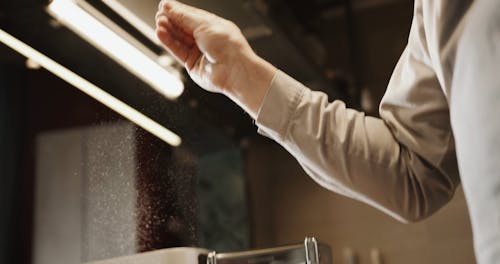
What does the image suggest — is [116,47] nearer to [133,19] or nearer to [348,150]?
[133,19]

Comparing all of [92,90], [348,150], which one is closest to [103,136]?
[92,90]

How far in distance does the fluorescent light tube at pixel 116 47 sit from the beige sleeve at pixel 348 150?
0.71 ft

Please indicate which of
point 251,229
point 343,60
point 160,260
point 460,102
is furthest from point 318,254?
point 343,60

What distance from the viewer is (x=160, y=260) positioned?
711mm

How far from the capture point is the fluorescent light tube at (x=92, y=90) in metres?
0.78

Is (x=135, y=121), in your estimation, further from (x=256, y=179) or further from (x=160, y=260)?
(x=256, y=179)

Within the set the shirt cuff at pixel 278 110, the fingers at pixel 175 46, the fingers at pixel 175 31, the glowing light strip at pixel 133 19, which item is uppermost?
the glowing light strip at pixel 133 19

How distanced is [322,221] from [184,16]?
119cm

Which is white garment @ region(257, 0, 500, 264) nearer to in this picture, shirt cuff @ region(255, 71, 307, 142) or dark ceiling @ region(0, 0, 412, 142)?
shirt cuff @ region(255, 71, 307, 142)

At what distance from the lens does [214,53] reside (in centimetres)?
68

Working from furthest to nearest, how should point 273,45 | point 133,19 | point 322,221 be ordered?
point 322,221
point 273,45
point 133,19

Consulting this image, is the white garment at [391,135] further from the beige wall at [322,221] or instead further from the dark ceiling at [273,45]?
the beige wall at [322,221]

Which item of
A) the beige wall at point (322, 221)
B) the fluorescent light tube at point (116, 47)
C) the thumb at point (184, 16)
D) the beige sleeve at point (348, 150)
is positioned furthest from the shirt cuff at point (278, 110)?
the beige wall at point (322, 221)

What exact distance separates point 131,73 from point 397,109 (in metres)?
0.32
